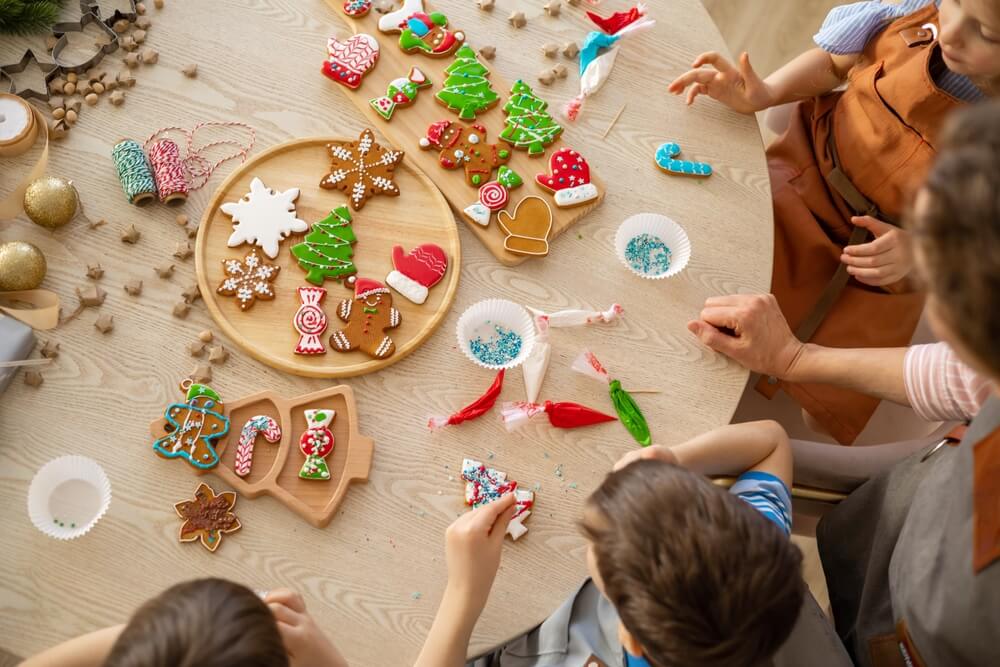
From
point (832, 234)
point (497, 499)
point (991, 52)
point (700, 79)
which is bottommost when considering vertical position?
point (497, 499)

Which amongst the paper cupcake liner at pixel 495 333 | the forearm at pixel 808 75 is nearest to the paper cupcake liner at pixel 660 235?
the paper cupcake liner at pixel 495 333

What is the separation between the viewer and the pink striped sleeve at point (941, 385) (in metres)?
1.26

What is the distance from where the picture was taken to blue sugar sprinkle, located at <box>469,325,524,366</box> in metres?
1.31

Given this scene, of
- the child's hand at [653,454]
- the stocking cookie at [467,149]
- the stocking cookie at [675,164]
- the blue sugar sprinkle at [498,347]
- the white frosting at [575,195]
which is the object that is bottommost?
the blue sugar sprinkle at [498,347]

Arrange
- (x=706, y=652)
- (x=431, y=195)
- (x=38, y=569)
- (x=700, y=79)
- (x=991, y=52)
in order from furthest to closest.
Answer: (x=700, y=79)
(x=431, y=195)
(x=991, y=52)
(x=38, y=569)
(x=706, y=652)

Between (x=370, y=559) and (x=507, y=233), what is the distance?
1.92 ft

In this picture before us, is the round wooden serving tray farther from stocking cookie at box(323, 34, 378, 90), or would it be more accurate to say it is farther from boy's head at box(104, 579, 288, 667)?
boy's head at box(104, 579, 288, 667)

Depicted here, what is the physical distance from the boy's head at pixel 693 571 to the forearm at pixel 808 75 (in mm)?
1027

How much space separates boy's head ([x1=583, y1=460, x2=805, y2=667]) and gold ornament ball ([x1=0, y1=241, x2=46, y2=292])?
966 mm

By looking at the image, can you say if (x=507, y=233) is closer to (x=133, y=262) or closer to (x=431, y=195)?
(x=431, y=195)

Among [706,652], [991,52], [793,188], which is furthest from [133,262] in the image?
[991,52]

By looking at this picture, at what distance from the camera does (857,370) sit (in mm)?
1408

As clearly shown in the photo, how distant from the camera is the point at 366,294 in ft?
4.30

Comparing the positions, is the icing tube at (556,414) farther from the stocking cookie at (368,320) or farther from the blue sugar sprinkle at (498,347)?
the stocking cookie at (368,320)
